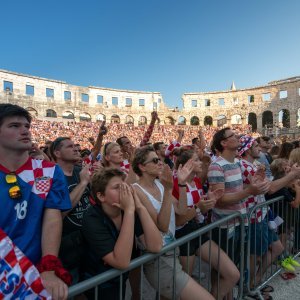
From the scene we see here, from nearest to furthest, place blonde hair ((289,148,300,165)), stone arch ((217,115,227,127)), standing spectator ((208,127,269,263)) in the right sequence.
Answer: standing spectator ((208,127,269,263))
blonde hair ((289,148,300,165))
stone arch ((217,115,227,127))

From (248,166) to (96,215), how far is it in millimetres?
2493

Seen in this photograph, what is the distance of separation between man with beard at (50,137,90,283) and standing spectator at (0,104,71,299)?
49 cm

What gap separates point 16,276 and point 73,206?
1076mm

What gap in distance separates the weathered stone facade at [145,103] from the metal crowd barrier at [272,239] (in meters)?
34.7

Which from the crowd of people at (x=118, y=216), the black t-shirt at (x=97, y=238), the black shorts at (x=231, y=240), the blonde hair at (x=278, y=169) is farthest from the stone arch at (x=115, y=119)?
the black t-shirt at (x=97, y=238)

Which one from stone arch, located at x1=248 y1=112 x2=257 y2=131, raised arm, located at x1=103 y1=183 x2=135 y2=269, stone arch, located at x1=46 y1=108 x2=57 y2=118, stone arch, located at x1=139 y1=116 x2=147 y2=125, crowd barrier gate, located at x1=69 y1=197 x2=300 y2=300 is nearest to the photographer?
raised arm, located at x1=103 y1=183 x2=135 y2=269

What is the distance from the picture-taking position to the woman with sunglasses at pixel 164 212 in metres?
2.11

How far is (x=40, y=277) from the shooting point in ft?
4.73

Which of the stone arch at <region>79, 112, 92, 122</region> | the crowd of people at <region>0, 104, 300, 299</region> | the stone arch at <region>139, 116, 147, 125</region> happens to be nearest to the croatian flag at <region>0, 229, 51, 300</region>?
the crowd of people at <region>0, 104, 300, 299</region>

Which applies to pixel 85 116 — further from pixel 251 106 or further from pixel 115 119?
pixel 251 106

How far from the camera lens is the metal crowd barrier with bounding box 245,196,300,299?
314 cm

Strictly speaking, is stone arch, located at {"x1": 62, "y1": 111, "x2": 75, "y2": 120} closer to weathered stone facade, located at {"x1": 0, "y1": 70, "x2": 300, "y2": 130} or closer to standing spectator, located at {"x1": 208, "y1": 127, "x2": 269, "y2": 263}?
weathered stone facade, located at {"x1": 0, "y1": 70, "x2": 300, "y2": 130}

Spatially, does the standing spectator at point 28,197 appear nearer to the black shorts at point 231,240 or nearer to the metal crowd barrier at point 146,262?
the metal crowd barrier at point 146,262

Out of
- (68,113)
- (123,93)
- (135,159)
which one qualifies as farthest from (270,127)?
(135,159)
